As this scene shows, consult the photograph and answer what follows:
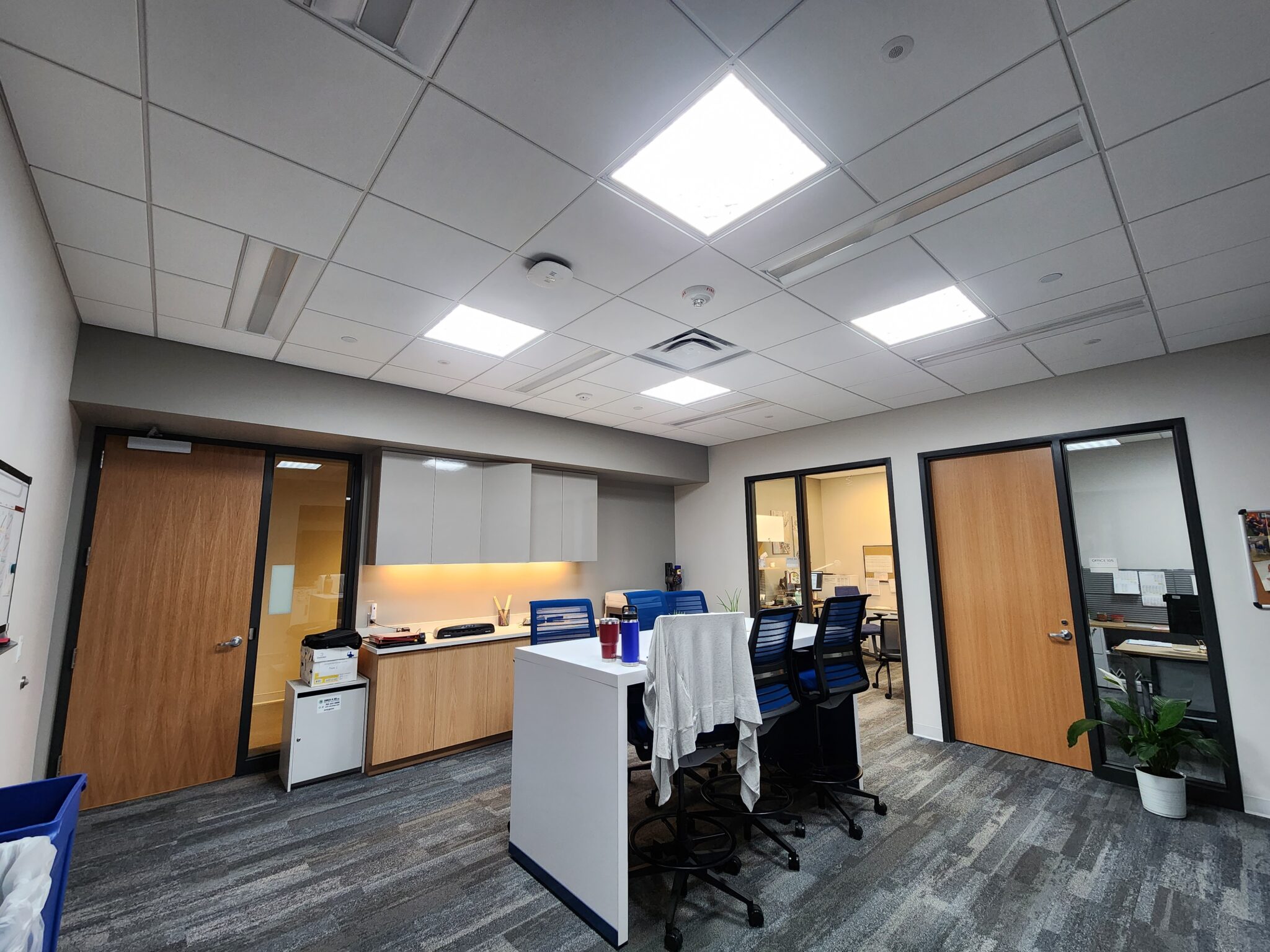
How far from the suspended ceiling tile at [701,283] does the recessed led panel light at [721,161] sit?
30cm

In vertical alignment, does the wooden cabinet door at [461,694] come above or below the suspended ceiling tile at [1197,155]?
below

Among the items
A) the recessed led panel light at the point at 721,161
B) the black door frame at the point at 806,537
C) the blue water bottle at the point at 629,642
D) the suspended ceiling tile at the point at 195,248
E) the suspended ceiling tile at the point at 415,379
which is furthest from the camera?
the black door frame at the point at 806,537

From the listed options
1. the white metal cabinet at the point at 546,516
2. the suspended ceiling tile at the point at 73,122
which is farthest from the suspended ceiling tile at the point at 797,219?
the white metal cabinet at the point at 546,516

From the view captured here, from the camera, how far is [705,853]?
2.62 metres

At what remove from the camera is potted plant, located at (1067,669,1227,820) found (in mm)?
3186

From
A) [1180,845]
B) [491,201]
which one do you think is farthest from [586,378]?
[1180,845]

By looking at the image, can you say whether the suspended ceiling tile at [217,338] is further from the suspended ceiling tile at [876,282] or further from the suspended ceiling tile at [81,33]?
the suspended ceiling tile at [876,282]

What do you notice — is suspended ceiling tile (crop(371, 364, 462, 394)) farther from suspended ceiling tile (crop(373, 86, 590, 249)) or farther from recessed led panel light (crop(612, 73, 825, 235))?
recessed led panel light (crop(612, 73, 825, 235))

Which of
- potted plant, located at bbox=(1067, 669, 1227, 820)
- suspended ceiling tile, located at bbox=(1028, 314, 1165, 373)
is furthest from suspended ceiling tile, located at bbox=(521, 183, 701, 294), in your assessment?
potted plant, located at bbox=(1067, 669, 1227, 820)

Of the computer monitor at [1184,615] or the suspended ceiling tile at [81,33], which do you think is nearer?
the suspended ceiling tile at [81,33]

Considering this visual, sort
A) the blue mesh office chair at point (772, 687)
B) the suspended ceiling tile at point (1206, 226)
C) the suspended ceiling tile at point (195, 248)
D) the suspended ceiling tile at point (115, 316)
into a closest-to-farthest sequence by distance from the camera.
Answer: the suspended ceiling tile at point (1206, 226), the suspended ceiling tile at point (195, 248), the blue mesh office chair at point (772, 687), the suspended ceiling tile at point (115, 316)

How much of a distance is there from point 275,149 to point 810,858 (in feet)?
12.1

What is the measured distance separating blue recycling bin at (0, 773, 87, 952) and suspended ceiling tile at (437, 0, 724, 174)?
205 cm

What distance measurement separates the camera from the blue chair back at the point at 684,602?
15.1 ft
